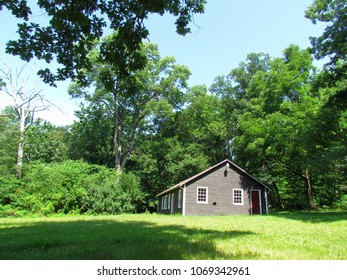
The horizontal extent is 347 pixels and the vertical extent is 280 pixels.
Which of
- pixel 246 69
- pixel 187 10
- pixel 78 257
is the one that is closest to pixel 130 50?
pixel 187 10

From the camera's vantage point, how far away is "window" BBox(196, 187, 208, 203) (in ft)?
89.0

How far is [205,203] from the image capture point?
27.1 metres

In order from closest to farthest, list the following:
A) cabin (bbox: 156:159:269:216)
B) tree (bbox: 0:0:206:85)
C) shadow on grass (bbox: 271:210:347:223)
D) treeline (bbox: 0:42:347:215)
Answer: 1. tree (bbox: 0:0:206:85)
2. shadow on grass (bbox: 271:210:347:223)
3. treeline (bbox: 0:42:347:215)
4. cabin (bbox: 156:159:269:216)

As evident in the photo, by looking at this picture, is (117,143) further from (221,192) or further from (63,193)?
(221,192)

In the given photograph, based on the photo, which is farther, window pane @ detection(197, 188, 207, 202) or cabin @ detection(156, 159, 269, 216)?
window pane @ detection(197, 188, 207, 202)

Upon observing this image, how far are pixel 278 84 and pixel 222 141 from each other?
15.3m

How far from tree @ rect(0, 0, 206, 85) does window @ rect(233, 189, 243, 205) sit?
22.6 meters

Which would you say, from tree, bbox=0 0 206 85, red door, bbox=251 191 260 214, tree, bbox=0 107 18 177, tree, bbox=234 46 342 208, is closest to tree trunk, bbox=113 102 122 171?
tree, bbox=0 107 18 177

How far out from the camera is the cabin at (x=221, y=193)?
26844 millimetres

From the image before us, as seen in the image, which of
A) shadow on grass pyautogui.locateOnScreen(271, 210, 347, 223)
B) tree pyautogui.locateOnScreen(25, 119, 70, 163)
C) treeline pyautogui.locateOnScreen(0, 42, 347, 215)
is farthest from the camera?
tree pyautogui.locateOnScreen(25, 119, 70, 163)

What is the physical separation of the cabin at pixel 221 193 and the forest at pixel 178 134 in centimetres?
415

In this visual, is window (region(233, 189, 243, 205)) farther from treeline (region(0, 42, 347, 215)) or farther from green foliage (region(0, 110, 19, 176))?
green foliage (region(0, 110, 19, 176))

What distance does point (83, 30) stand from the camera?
23.1ft
